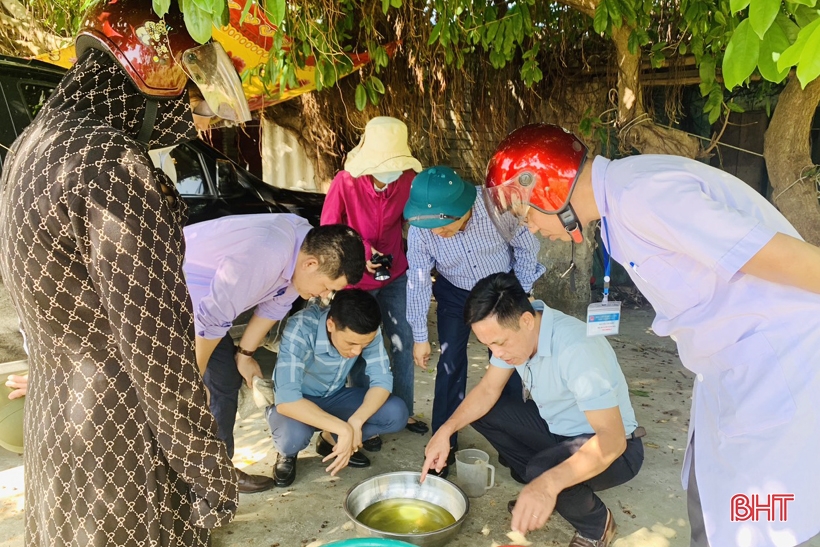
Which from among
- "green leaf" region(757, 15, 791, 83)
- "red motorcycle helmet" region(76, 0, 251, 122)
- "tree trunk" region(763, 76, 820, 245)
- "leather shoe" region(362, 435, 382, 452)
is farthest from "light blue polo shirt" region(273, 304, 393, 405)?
"tree trunk" region(763, 76, 820, 245)

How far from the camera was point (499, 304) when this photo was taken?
2.26 metres

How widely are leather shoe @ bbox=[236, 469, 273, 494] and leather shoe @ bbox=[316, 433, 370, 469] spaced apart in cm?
38

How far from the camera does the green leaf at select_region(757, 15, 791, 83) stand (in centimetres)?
137

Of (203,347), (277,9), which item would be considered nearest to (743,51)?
(277,9)

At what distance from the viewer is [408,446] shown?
3402 mm

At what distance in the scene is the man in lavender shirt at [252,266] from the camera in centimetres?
231

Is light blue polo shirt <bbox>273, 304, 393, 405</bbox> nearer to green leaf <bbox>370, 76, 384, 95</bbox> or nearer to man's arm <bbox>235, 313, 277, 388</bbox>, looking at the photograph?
man's arm <bbox>235, 313, 277, 388</bbox>

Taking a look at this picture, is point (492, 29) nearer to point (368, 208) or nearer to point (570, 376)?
point (368, 208)

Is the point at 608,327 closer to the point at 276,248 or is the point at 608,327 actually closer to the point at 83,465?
the point at 276,248

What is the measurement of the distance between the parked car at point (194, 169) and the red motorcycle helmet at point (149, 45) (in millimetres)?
2376

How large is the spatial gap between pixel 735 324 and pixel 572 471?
883 mm

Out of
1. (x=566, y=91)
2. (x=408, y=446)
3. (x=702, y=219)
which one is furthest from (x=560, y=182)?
(x=566, y=91)

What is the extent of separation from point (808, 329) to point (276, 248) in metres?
1.82

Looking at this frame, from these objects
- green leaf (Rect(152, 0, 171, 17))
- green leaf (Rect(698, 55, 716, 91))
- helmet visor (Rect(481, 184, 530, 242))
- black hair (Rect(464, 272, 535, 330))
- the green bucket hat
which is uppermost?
green leaf (Rect(152, 0, 171, 17))
